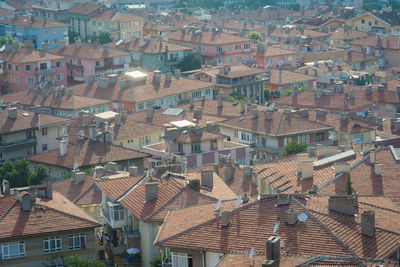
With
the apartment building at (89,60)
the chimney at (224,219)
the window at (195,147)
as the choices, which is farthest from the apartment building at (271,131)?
the chimney at (224,219)

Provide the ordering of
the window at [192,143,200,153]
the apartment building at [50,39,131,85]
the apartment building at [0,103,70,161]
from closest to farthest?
the window at [192,143,200,153] → the apartment building at [0,103,70,161] → the apartment building at [50,39,131,85]

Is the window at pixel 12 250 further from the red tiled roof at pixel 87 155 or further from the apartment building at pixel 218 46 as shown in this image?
the apartment building at pixel 218 46

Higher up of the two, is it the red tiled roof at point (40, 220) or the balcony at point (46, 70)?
the red tiled roof at point (40, 220)

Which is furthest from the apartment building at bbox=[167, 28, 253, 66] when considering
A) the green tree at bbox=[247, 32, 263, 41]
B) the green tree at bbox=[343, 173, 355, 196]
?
the green tree at bbox=[343, 173, 355, 196]

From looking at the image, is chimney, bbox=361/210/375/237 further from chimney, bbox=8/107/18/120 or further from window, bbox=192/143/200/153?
chimney, bbox=8/107/18/120

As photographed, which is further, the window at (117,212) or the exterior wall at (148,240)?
the window at (117,212)

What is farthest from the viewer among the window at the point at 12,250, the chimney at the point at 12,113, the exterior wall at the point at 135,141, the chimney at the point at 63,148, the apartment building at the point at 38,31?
the apartment building at the point at 38,31

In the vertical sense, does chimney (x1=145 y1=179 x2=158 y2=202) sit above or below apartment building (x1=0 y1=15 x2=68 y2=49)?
above
